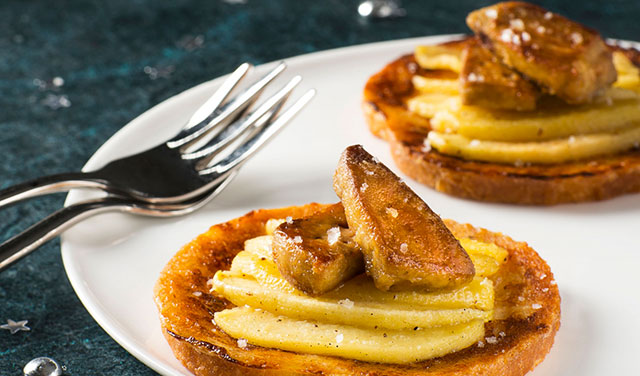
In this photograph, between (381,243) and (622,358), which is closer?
(381,243)

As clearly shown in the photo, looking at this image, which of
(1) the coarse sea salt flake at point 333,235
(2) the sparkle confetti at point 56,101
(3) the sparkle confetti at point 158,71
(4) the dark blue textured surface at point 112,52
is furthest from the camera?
(3) the sparkle confetti at point 158,71

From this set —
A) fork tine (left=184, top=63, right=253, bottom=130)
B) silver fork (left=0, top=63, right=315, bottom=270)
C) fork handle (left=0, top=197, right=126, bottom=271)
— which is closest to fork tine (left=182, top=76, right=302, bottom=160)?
silver fork (left=0, top=63, right=315, bottom=270)

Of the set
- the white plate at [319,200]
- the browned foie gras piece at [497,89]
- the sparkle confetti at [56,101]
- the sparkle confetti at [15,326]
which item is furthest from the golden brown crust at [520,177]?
the sparkle confetti at [56,101]

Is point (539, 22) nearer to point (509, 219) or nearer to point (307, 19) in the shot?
point (509, 219)

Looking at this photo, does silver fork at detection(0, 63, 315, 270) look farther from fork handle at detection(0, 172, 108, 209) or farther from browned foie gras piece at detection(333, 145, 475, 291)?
browned foie gras piece at detection(333, 145, 475, 291)

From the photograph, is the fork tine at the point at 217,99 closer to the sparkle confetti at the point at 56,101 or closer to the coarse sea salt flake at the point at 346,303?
the sparkle confetti at the point at 56,101

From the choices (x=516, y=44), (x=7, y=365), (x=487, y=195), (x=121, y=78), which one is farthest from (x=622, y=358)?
(x=121, y=78)
